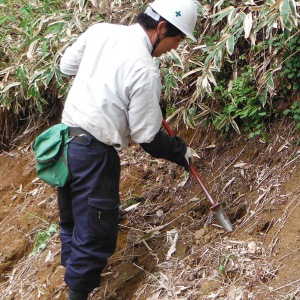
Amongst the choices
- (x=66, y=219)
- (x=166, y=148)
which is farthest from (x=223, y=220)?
(x=66, y=219)

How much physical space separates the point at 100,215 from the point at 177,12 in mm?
1301

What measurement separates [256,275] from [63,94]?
2516 millimetres

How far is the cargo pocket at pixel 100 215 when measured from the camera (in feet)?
11.4

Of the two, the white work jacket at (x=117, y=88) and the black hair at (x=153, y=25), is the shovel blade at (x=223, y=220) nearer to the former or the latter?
the white work jacket at (x=117, y=88)

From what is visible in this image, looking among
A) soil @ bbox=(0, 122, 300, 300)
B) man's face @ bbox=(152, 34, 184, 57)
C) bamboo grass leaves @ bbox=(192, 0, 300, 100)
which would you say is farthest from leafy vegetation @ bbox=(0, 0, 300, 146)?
man's face @ bbox=(152, 34, 184, 57)

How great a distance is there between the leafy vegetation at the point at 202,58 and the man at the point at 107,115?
0.64 m

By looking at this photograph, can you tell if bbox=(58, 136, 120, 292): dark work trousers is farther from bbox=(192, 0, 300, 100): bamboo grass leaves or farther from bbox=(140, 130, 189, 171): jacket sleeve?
bbox=(192, 0, 300, 100): bamboo grass leaves

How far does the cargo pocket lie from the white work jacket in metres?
0.36

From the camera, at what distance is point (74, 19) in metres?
5.07

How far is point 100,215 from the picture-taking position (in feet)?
11.5

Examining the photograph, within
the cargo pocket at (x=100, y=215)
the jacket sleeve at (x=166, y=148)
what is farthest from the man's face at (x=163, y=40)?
the cargo pocket at (x=100, y=215)

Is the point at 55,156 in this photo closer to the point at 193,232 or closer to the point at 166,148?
the point at 166,148

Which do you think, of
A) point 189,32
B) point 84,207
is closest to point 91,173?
point 84,207

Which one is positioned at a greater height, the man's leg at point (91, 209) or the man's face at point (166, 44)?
the man's face at point (166, 44)
